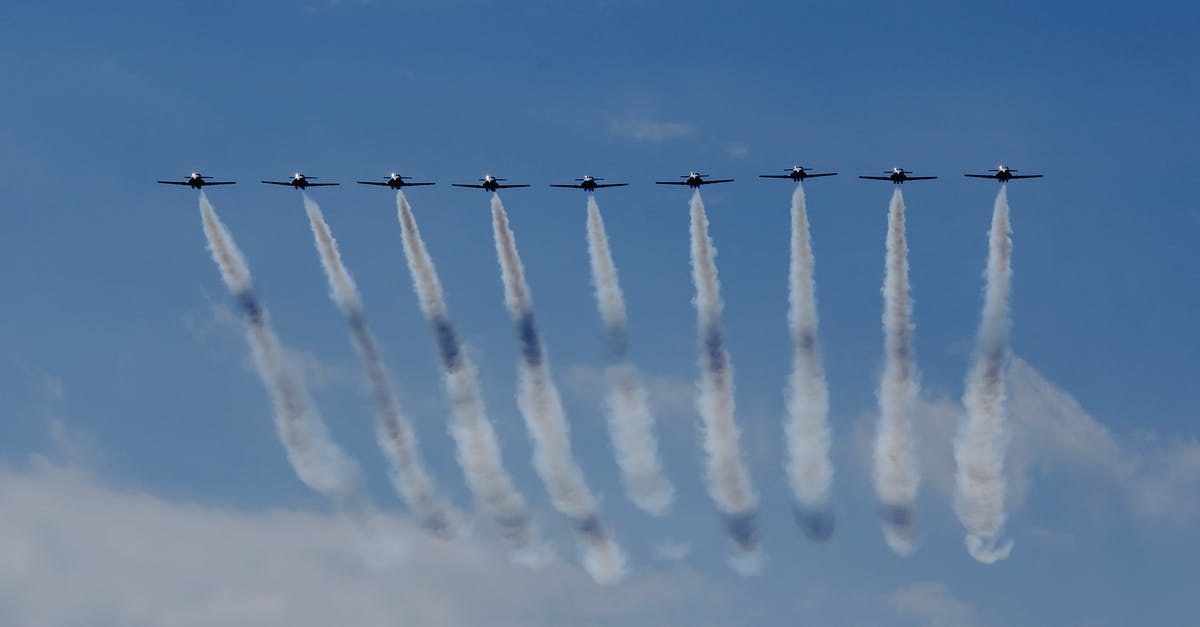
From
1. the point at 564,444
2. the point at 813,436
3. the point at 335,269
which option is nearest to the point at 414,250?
the point at 335,269

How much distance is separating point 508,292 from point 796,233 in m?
22.8

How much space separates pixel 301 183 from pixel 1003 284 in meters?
54.5

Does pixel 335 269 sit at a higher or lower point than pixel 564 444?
higher

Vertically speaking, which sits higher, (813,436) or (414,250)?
(414,250)

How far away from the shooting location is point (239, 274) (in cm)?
18925

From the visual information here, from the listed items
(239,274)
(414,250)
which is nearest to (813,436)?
(414,250)

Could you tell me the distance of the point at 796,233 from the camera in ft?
614

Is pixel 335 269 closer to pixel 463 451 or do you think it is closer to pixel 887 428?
pixel 463 451

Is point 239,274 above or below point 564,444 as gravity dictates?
above

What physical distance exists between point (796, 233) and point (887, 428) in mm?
16617

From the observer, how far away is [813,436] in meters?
188

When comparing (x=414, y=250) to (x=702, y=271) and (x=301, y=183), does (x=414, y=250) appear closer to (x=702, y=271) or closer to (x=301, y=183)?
(x=301, y=183)

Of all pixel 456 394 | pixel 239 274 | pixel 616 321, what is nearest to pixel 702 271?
pixel 616 321

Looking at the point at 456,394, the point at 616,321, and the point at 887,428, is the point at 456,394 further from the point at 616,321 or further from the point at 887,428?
the point at 887,428
